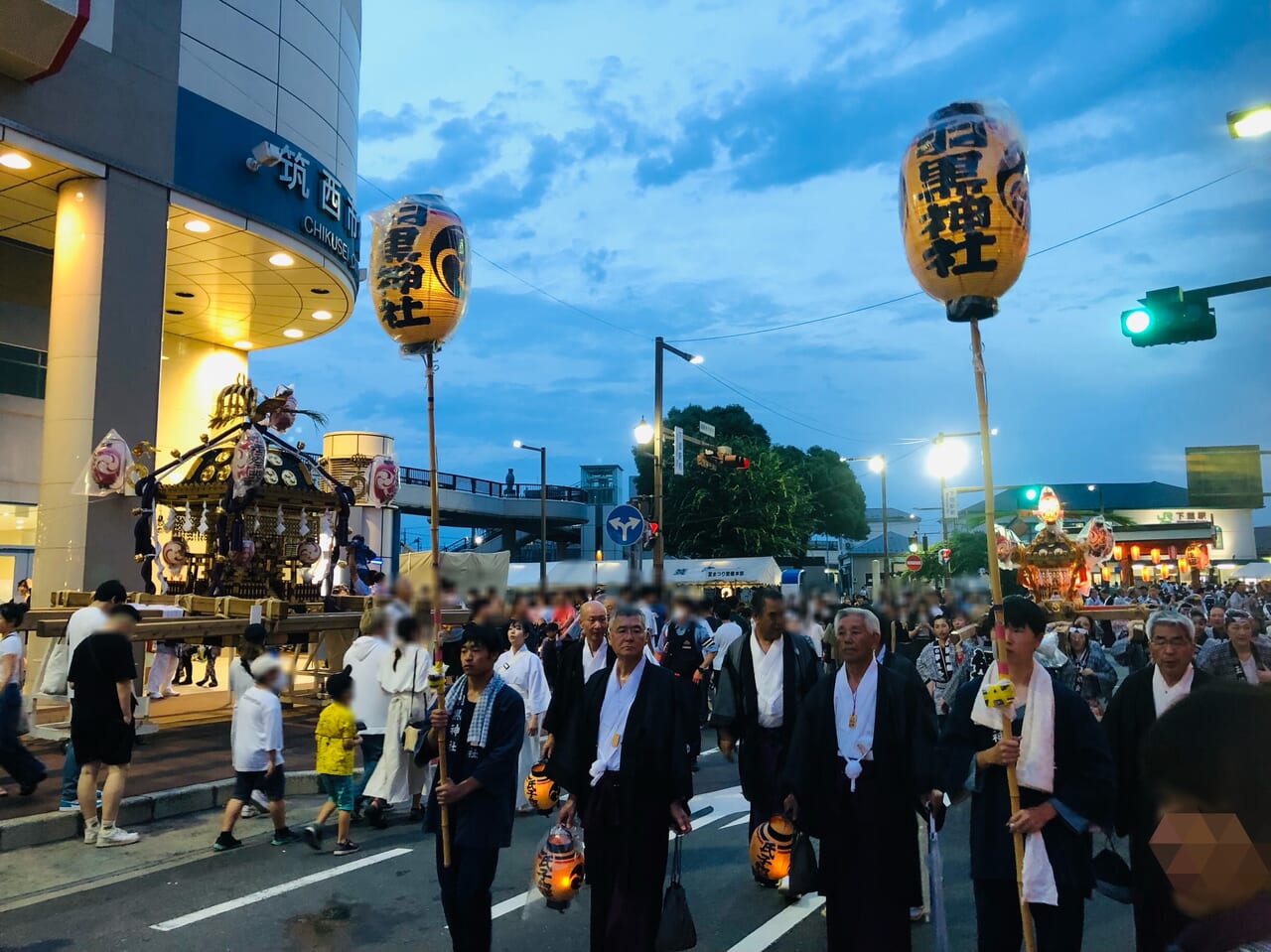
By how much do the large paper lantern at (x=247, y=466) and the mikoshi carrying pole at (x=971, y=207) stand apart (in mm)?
9986

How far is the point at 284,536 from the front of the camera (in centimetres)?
1396

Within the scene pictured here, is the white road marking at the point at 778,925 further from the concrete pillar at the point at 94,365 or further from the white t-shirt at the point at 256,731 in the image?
the concrete pillar at the point at 94,365

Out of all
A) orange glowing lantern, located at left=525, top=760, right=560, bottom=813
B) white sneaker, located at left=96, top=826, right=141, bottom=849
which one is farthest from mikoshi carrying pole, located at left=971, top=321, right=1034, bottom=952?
white sneaker, located at left=96, top=826, right=141, bottom=849

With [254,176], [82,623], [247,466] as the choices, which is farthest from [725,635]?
[254,176]

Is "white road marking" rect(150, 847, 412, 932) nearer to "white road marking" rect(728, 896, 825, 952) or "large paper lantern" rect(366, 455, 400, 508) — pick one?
"white road marking" rect(728, 896, 825, 952)

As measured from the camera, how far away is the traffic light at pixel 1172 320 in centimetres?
865

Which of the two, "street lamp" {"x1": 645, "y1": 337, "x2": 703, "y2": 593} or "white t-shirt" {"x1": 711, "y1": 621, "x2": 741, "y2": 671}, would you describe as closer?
"white t-shirt" {"x1": 711, "y1": 621, "x2": 741, "y2": 671}

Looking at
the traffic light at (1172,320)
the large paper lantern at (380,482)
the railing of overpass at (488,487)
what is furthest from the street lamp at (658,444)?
the railing of overpass at (488,487)

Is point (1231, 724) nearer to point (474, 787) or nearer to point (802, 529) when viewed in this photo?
point (474, 787)

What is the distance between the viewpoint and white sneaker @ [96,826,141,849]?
6.80 metres

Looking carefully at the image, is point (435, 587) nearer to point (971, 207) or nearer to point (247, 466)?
point (971, 207)

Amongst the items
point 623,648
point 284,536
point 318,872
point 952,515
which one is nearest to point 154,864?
point 318,872

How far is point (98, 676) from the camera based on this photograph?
668 cm

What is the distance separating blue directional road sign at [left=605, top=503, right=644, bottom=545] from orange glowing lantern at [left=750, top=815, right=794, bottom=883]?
8563 mm
